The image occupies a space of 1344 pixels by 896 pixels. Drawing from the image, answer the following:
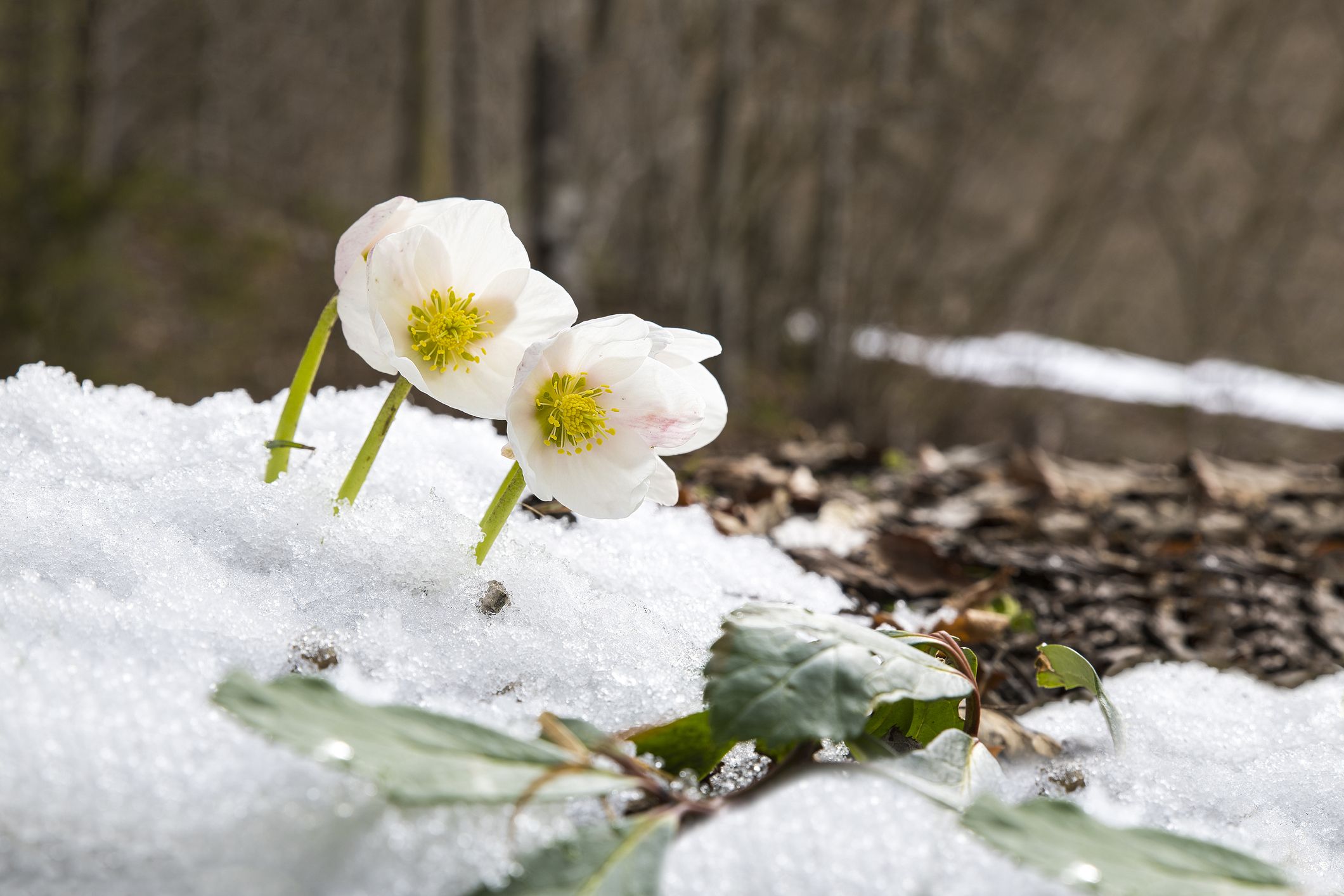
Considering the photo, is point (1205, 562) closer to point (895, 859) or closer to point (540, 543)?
point (540, 543)

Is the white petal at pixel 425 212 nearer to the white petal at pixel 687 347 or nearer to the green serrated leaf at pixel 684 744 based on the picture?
the white petal at pixel 687 347

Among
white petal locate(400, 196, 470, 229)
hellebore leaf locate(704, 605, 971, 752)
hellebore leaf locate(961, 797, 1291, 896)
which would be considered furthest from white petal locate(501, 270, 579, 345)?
hellebore leaf locate(961, 797, 1291, 896)

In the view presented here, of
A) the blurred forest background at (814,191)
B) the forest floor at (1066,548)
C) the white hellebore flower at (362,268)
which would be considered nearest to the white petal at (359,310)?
the white hellebore flower at (362,268)

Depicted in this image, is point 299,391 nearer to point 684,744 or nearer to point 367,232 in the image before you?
point 367,232

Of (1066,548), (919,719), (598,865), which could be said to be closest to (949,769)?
(919,719)

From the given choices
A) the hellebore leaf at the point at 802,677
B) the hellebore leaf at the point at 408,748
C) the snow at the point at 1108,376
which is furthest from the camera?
the snow at the point at 1108,376
